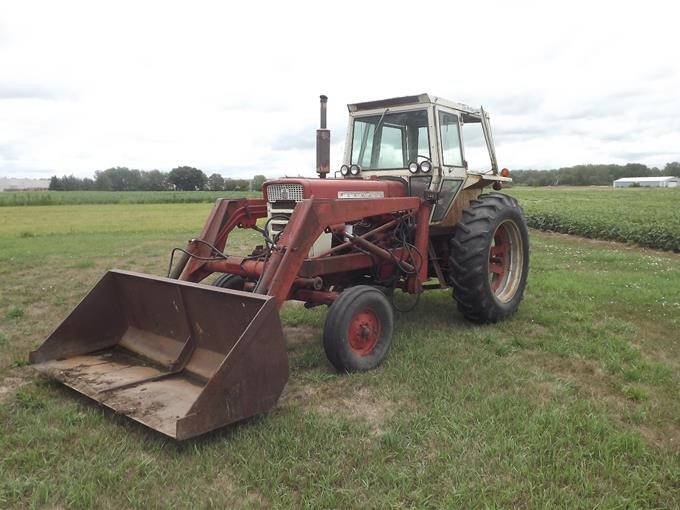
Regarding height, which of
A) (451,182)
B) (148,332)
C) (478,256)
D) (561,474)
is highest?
(451,182)

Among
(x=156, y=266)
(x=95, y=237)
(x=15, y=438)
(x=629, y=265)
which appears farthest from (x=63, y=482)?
(x=95, y=237)

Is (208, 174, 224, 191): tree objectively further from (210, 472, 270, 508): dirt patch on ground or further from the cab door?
(210, 472, 270, 508): dirt patch on ground

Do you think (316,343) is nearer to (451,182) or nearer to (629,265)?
(451,182)

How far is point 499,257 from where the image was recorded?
679cm

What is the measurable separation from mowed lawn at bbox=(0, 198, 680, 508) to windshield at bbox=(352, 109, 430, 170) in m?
1.86

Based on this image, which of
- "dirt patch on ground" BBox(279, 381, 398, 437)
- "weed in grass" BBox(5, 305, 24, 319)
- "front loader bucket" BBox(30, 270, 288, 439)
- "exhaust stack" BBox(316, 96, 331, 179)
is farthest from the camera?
"weed in grass" BBox(5, 305, 24, 319)

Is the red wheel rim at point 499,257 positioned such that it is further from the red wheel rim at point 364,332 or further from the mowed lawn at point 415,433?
the red wheel rim at point 364,332

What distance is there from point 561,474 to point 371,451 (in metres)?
1.09

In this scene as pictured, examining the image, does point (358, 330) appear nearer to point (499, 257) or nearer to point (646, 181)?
point (499, 257)

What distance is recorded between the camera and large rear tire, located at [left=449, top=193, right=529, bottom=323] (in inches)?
227

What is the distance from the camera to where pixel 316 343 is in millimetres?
5543

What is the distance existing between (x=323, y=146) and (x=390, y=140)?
3.26 feet

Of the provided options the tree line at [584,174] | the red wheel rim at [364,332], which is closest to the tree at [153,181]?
the tree line at [584,174]

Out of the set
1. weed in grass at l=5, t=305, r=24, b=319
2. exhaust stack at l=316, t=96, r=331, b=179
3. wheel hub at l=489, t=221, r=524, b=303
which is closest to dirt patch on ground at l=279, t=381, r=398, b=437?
exhaust stack at l=316, t=96, r=331, b=179
